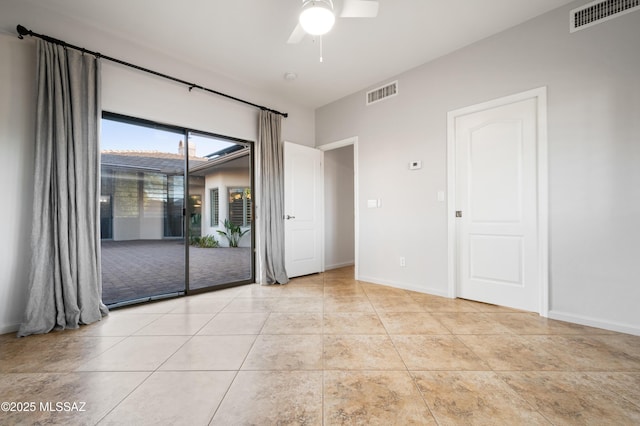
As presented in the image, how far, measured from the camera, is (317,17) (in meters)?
1.94

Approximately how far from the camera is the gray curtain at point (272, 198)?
3.95 metres

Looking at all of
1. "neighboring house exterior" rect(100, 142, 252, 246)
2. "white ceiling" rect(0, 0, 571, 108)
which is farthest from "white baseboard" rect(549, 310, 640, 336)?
"neighboring house exterior" rect(100, 142, 252, 246)

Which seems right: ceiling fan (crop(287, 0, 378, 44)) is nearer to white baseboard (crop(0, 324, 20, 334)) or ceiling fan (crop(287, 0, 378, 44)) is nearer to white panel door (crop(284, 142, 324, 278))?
white panel door (crop(284, 142, 324, 278))

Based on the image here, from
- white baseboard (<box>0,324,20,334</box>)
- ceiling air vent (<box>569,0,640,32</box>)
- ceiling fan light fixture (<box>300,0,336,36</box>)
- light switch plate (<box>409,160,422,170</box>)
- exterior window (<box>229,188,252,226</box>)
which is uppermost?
ceiling air vent (<box>569,0,640,32</box>)

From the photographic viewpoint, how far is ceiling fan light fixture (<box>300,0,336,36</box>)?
6.26ft

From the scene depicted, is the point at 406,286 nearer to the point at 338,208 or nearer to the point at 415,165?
the point at 415,165

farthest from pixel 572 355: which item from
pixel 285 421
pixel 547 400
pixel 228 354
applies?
pixel 228 354

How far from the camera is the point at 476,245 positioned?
308 cm

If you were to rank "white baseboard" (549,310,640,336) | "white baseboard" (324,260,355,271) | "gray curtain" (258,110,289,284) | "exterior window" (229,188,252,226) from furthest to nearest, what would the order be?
"exterior window" (229,188,252,226) < "white baseboard" (324,260,355,271) < "gray curtain" (258,110,289,284) < "white baseboard" (549,310,640,336)

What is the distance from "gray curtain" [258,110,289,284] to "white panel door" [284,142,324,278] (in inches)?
5.8

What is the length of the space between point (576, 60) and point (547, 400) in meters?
2.83

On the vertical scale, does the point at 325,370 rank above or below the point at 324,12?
below

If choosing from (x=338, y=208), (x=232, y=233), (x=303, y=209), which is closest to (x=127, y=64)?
(x=303, y=209)

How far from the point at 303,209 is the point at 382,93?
216 centimetres
